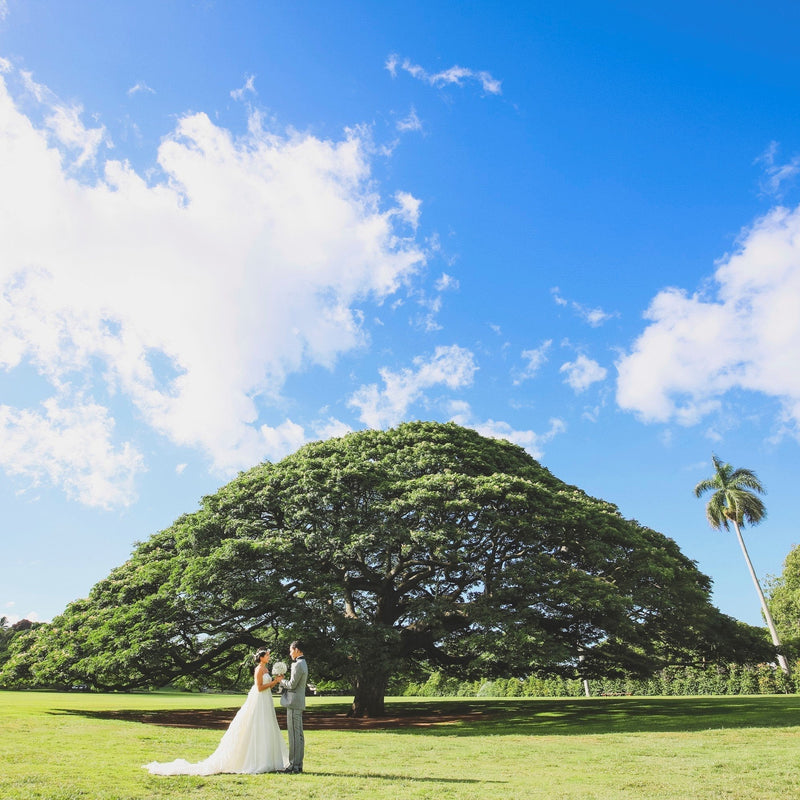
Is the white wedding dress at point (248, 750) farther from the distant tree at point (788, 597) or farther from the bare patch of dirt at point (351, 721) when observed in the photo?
the distant tree at point (788, 597)

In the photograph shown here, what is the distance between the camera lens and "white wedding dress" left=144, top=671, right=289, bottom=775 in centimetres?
859

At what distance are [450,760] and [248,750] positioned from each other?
12.8 feet

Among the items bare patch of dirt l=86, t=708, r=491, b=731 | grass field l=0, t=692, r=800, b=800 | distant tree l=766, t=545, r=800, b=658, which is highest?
distant tree l=766, t=545, r=800, b=658

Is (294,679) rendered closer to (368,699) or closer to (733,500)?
(368,699)

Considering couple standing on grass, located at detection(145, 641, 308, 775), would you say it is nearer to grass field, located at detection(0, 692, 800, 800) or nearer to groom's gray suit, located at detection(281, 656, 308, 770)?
groom's gray suit, located at detection(281, 656, 308, 770)

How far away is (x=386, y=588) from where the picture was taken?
22344 millimetres

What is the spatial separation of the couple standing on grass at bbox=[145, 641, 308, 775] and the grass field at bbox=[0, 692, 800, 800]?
0.46 m

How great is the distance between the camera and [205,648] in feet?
68.9

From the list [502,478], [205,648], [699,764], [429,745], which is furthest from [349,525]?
[699,764]

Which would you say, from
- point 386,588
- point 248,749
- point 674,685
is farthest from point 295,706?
point 674,685

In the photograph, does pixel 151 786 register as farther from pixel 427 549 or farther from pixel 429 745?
pixel 427 549

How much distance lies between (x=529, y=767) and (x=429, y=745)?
3.94m

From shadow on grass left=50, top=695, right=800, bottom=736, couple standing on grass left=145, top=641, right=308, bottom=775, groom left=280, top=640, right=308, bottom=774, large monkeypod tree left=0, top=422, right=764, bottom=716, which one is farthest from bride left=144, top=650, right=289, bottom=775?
large monkeypod tree left=0, top=422, right=764, bottom=716

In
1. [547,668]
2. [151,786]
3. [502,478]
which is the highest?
[502,478]
